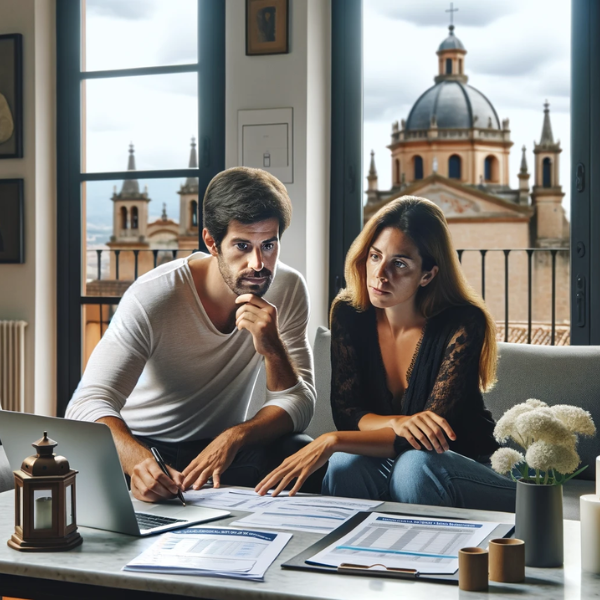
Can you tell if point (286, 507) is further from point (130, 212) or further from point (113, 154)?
point (113, 154)

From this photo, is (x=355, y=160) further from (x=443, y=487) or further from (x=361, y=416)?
(x=443, y=487)

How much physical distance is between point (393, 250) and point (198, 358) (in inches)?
23.8

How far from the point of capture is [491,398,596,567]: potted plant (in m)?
1.21

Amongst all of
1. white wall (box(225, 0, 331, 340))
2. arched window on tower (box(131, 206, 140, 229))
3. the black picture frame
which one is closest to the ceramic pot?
white wall (box(225, 0, 331, 340))

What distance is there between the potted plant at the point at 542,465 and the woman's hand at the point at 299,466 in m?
0.57

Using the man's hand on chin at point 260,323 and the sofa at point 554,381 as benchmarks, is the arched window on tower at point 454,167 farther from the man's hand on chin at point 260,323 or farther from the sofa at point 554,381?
the man's hand on chin at point 260,323

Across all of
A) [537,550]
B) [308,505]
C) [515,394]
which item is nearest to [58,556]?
[308,505]

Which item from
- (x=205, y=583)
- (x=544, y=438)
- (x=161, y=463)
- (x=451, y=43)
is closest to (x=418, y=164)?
(x=451, y=43)

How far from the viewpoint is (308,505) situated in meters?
1.57

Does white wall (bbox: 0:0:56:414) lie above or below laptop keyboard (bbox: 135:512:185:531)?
above

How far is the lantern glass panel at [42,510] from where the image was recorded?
1.28 m

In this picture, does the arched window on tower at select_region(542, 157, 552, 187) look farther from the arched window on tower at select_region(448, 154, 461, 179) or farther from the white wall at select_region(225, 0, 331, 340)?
the white wall at select_region(225, 0, 331, 340)

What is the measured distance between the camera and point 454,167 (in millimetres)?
3396

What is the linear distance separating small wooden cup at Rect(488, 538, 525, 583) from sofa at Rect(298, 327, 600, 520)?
1.37m
